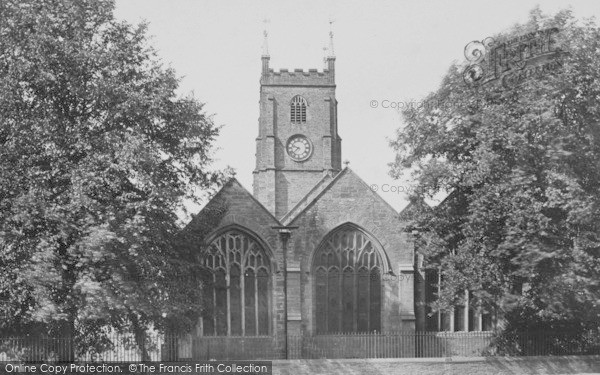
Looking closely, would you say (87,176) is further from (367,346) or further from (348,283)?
(348,283)

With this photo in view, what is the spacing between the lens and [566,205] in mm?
22797

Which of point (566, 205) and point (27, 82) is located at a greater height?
point (27, 82)

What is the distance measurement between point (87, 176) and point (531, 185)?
1347 centimetres

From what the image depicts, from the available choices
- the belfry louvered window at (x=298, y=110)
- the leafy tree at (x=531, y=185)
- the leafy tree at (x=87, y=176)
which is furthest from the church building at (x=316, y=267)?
the belfry louvered window at (x=298, y=110)

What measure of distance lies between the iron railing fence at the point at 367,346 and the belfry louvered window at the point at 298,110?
26.4 meters

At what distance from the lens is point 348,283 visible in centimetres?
3064

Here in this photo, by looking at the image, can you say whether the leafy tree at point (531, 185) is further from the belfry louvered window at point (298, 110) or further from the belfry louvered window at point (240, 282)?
the belfry louvered window at point (298, 110)

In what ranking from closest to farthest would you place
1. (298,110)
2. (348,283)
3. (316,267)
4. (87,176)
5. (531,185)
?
(87,176) → (531,185) → (316,267) → (348,283) → (298,110)

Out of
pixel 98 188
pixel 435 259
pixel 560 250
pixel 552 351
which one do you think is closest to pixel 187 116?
pixel 98 188

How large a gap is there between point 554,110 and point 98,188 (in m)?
14.2

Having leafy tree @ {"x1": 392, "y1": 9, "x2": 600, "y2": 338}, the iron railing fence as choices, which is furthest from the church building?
leafy tree @ {"x1": 392, "y1": 9, "x2": 600, "y2": 338}

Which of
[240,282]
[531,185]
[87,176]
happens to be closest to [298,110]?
[240,282]

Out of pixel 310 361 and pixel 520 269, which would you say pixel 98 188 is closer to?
pixel 310 361

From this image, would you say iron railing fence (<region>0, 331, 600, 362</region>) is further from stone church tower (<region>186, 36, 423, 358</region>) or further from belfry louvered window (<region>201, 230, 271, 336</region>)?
belfry louvered window (<region>201, 230, 271, 336</region>)
